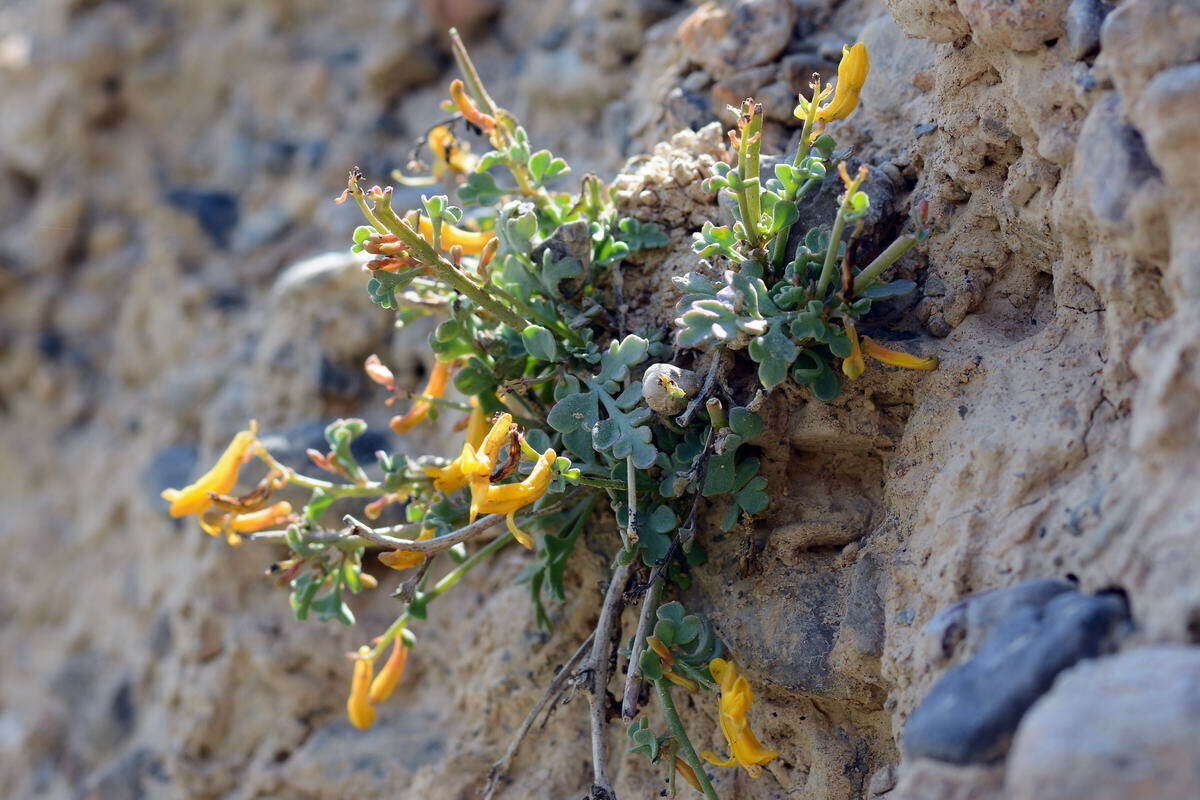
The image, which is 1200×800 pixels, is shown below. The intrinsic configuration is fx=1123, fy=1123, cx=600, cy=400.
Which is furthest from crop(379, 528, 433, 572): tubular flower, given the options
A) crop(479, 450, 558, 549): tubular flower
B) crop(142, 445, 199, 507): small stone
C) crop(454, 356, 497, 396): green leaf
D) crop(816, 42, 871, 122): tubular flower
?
crop(142, 445, 199, 507): small stone

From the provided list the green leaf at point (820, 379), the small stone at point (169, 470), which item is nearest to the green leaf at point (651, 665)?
the green leaf at point (820, 379)

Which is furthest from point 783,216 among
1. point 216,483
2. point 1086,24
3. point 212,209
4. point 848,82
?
point 212,209

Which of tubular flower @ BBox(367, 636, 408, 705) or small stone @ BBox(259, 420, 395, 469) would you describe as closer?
tubular flower @ BBox(367, 636, 408, 705)

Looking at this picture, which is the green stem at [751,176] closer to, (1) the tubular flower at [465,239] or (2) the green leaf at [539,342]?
(2) the green leaf at [539,342]

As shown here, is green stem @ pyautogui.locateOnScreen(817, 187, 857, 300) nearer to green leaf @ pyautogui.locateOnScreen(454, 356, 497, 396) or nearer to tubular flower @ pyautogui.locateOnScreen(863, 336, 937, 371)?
A: tubular flower @ pyautogui.locateOnScreen(863, 336, 937, 371)

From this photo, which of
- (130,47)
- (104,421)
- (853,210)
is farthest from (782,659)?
(130,47)

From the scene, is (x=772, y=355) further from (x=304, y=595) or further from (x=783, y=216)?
(x=304, y=595)

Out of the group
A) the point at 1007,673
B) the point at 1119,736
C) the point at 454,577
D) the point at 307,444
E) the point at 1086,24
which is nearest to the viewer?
the point at 1119,736
